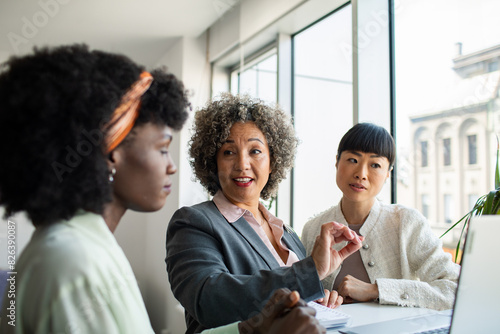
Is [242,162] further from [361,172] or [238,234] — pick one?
[361,172]

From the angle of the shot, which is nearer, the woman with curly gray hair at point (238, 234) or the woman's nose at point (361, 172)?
the woman with curly gray hair at point (238, 234)

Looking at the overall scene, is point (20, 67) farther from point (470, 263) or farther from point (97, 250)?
point (470, 263)

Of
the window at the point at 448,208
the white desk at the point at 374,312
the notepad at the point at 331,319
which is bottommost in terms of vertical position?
the white desk at the point at 374,312

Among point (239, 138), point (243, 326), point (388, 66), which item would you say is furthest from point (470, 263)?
point (388, 66)

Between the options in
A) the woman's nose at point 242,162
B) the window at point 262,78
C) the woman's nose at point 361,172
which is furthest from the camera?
the window at point 262,78

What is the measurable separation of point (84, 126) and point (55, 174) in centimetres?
9

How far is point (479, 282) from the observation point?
0.77 metres

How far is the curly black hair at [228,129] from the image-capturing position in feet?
5.16

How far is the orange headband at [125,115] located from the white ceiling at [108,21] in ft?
9.72

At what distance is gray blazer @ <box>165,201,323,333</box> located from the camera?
1088mm

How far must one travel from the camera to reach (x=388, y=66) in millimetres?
2408

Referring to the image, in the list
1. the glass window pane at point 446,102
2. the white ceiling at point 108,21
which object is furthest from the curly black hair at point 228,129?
→ the white ceiling at point 108,21

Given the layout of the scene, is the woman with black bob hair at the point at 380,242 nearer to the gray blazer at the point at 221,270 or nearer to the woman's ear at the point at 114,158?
the gray blazer at the point at 221,270

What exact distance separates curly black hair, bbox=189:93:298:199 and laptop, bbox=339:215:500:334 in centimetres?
96
